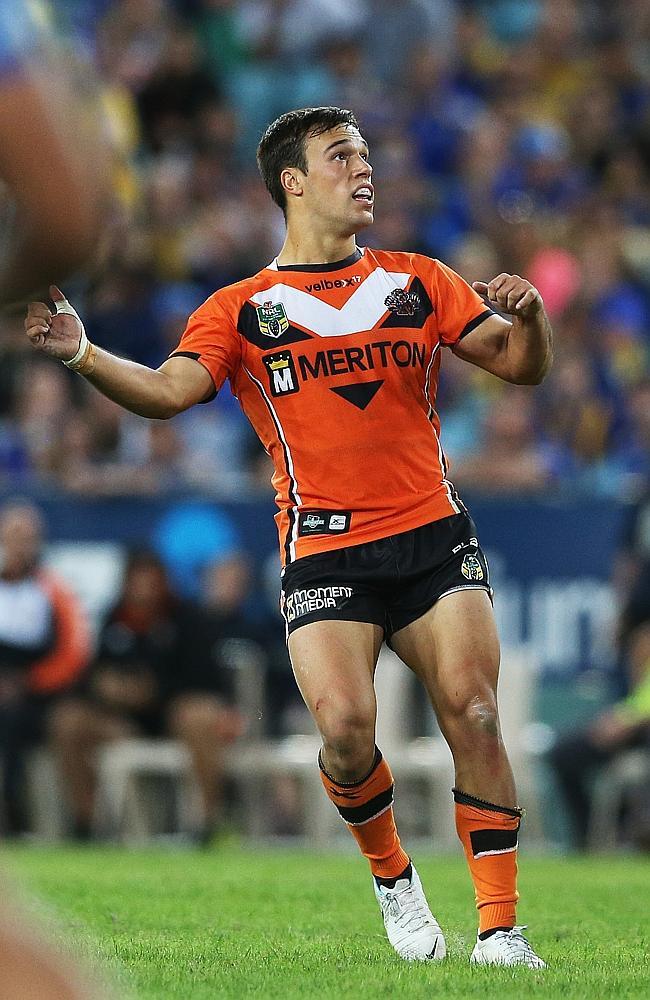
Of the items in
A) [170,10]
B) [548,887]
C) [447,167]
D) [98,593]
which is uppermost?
[170,10]

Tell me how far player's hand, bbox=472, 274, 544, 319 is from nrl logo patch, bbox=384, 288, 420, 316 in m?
0.43

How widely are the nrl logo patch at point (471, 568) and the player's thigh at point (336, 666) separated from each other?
379 mm

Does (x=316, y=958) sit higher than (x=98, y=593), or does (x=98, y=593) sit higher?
(x=98, y=593)

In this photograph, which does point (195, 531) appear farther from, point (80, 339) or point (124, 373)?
point (80, 339)

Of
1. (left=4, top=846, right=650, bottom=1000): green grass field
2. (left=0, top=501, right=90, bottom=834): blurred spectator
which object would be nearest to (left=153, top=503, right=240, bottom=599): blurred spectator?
(left=0, top=501, right=90, bottom=834): blurred spectator

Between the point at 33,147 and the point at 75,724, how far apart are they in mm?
10762

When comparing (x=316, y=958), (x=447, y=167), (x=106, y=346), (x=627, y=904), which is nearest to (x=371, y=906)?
(x=627, y=904)

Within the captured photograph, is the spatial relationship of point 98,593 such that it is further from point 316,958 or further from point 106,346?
point 316,958

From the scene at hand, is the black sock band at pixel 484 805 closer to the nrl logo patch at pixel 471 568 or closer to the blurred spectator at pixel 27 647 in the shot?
the nrl logo patch at pixel 471 568

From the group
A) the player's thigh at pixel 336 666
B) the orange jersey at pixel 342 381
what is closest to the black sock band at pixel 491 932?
the player's thigh at pixel 336 666

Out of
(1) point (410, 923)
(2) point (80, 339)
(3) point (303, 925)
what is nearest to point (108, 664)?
(3) point (303, 925)

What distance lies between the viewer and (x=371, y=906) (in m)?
8.45

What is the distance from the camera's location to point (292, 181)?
6.91m

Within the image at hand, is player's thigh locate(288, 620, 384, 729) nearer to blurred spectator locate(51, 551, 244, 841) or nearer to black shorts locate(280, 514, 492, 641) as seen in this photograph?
black shorts locate(280, 514, 492, 641)
